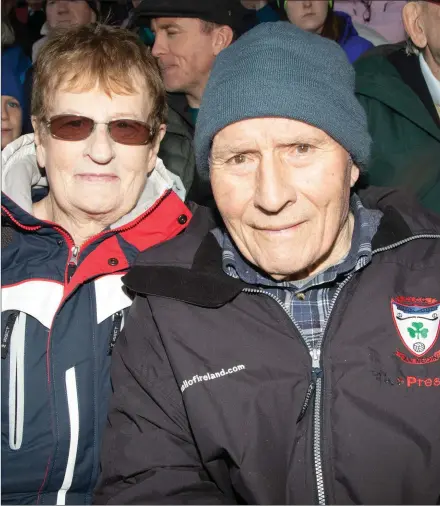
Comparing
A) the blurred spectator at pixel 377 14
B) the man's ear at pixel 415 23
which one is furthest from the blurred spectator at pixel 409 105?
the blurred spectator at pixel 377 14

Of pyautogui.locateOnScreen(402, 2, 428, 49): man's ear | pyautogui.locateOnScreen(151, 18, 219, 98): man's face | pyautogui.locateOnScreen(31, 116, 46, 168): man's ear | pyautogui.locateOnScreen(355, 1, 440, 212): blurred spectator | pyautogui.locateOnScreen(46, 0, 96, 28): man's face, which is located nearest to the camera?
pyautogui.locateOnScreen(31, 116, 46, 168): man's ear

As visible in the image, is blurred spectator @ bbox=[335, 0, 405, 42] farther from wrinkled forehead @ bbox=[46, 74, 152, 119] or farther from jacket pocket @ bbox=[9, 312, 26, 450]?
jacket pocket @ bbox=[9, 312, 26, 450]

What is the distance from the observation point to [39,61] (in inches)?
103

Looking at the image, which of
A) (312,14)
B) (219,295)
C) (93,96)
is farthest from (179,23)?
(219,295)

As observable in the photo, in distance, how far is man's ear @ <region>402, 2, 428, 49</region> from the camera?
297cm

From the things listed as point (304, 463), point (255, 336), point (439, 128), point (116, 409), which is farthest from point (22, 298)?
point (439, 128)

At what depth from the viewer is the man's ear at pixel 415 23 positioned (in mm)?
2973

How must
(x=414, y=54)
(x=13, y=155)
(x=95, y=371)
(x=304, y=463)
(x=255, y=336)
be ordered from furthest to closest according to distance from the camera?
(x=414, y=54) → (x=13, y=155) → (x=95, y=371) → (x=255, y=336) → (x=304, y=463)

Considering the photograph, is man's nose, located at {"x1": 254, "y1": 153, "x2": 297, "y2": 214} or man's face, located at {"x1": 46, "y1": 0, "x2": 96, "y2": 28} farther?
man's face, located at {"x1": 46, "y1": 0, "x2": 96, "y2": 28}

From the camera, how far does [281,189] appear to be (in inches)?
80.4

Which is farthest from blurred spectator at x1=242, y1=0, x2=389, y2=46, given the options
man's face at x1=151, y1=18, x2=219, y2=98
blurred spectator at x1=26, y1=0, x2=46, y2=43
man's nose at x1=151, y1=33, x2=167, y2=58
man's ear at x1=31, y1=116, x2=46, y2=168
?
man's ear at x1=31, y1=116, x2=46, y2=168

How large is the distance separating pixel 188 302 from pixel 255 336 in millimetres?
228

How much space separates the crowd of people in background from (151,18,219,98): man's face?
124 centimetres

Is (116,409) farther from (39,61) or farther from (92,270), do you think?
(39,61)
